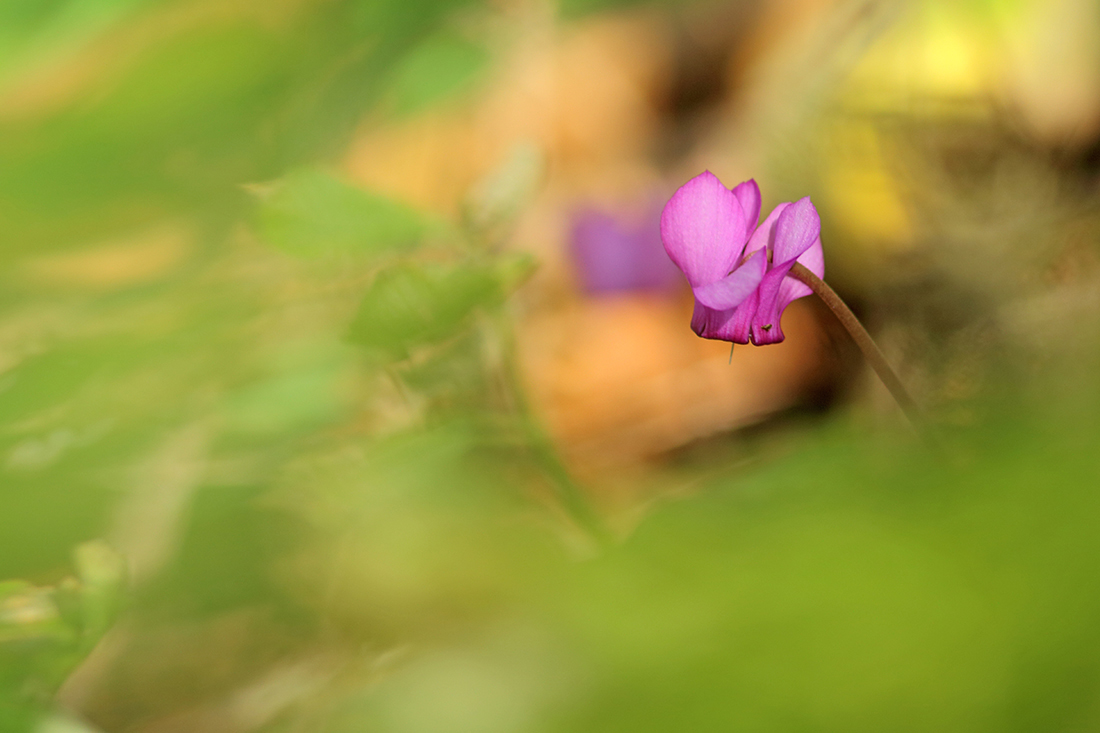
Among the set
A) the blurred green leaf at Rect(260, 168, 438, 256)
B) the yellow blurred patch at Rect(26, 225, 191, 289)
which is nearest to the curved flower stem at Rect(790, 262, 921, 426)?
the blurred green leaf at Rect(260, 168, 438, 256)

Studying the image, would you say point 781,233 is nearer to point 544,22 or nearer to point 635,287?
point 635,287

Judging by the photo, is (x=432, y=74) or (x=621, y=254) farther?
(x=432, y=74)

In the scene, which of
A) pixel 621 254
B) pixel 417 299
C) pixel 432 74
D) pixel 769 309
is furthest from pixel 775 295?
pixel 432 74

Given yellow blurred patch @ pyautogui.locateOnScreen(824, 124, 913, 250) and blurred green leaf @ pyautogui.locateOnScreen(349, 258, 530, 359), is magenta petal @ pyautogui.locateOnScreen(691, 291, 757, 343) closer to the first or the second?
blurred green leaf @ pyautogui.locateOnScreen(349, 258, 530, 359)

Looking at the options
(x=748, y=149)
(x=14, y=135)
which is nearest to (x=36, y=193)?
(x=14, y=135)

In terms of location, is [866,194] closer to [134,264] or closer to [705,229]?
[705,229]

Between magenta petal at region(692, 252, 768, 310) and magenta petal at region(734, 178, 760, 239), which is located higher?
magenta petal at region(734, 178, 760, 239)

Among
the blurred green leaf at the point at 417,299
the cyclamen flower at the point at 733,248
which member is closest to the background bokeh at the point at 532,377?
the blurred green leaf at the point at 417,299
